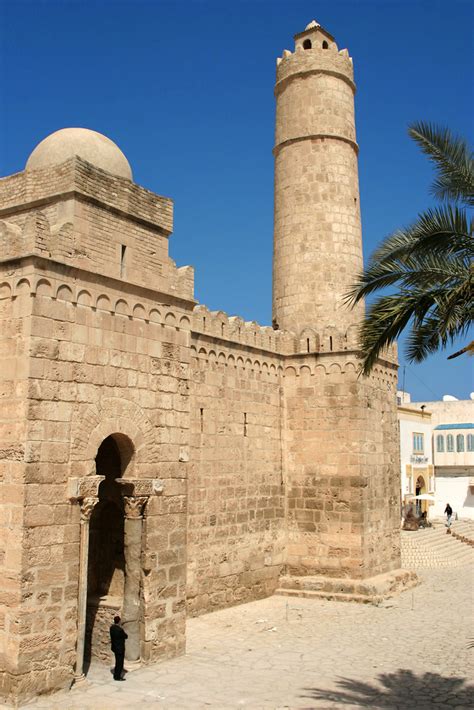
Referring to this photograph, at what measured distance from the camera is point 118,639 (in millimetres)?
8500

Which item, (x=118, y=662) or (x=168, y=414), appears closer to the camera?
(x=118, y=662)

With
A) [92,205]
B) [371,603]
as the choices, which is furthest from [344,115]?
[371,603]

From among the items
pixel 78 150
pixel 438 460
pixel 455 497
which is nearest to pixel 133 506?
pixel 78 150

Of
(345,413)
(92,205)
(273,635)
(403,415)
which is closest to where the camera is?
(92,205)

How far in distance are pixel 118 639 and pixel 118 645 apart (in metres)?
0.07

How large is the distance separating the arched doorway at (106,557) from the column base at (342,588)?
534 centimetres

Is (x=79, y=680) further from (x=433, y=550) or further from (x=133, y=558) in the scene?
(x=433, y=550)

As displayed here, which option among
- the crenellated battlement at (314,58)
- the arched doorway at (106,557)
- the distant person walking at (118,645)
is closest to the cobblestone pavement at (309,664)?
the distant person walking at (118,645)

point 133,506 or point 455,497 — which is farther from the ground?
point 133,506

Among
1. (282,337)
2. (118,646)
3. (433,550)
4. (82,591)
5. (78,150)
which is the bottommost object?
(433,550)

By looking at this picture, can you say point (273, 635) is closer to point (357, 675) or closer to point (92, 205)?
point (357, 675)

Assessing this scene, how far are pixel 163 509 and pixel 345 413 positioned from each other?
20.5 ft

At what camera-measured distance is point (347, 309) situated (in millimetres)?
15633

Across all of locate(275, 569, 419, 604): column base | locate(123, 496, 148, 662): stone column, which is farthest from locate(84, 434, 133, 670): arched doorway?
locate(275, 569, 419, 604): column base
